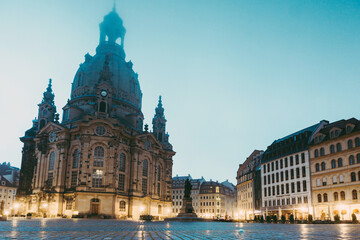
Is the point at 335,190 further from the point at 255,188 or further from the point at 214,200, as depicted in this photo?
the point at 214,200

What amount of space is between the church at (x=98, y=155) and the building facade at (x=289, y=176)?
90.3 ft

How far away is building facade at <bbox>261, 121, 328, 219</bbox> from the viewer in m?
70.8

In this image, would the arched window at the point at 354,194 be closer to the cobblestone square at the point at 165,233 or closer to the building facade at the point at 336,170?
the building facade at the point at 336,170

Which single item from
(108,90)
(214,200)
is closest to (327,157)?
(108,90)

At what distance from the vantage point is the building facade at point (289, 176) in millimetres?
70750

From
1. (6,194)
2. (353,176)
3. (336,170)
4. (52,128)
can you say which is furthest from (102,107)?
(6,194)

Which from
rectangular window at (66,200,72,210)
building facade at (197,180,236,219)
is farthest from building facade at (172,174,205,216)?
rectangular window at (66,200,72,210)

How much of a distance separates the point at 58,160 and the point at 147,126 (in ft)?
75.0

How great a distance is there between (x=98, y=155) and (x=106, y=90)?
16.1 m

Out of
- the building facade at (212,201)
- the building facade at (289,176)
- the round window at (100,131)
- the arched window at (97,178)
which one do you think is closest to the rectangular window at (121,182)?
the arched window at (97,178)

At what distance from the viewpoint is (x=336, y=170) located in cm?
6309

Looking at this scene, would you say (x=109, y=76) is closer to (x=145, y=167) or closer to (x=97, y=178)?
(x=145, y=167)

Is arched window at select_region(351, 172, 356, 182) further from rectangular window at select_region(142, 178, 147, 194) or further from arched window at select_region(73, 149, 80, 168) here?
arched window at select_region(73, 149, 80, 168)

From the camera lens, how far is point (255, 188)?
310 ft
